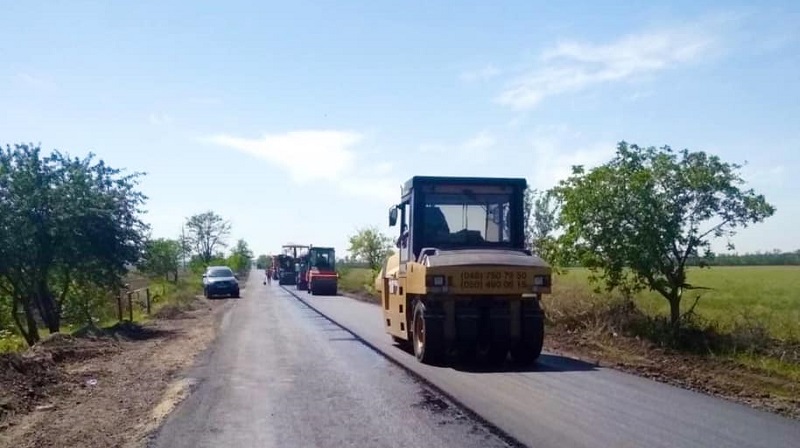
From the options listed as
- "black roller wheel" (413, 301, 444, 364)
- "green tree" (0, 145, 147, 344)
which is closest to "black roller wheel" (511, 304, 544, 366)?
"black roller wheel" (413, 301, 444, 364)

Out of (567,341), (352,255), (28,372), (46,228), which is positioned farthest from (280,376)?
(352,255)

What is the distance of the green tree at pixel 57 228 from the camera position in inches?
912

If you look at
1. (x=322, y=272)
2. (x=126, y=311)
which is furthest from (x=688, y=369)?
(x=322, y=272)

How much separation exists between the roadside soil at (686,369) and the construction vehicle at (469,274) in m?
1.72

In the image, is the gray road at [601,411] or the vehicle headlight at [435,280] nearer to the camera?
the gray road at [601,411]

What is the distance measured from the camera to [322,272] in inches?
1896

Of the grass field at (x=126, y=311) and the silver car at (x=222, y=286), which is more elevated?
the silver car at (x=222, y=286)

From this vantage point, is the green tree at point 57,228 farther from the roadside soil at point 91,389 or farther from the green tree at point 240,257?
the green tree at point 240,257

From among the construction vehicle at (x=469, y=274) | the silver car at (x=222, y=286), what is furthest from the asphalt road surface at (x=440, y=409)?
the silver car at (x=222, y=286)

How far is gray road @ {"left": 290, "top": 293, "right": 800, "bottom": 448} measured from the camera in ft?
26.3

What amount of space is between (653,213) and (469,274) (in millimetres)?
6339

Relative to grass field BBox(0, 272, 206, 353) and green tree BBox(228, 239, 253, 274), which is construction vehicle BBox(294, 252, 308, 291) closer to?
grass field BBox(0, 272, 206, 353)

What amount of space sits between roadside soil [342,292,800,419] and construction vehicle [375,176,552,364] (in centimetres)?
172

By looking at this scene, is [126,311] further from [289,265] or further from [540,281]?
[289,265]
